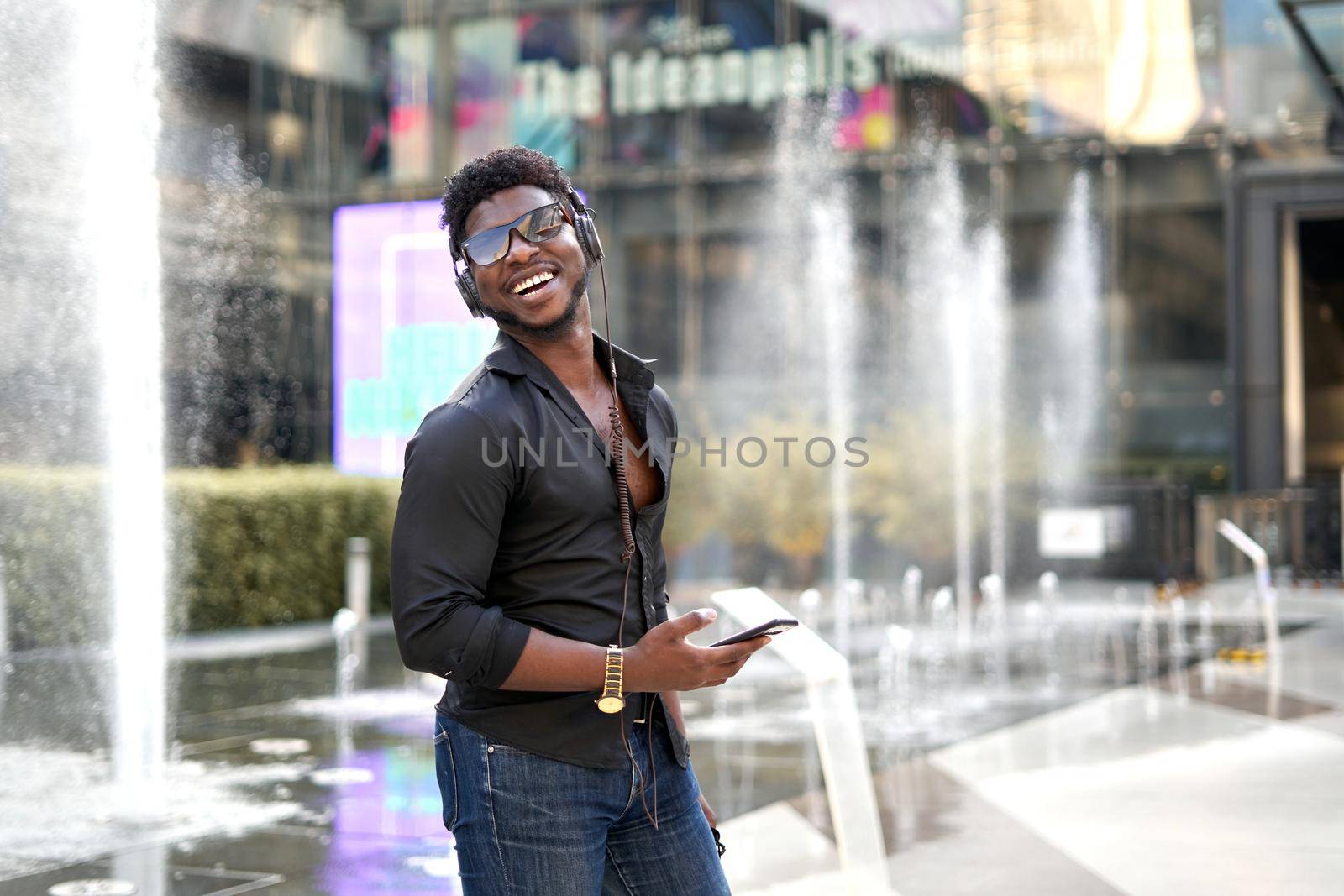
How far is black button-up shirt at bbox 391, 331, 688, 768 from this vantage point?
2295mm

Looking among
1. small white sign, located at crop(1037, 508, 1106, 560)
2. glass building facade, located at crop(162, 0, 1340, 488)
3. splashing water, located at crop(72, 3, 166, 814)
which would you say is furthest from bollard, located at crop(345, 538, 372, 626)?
small white sign, located at crop(1037, 508, 1106, 560)

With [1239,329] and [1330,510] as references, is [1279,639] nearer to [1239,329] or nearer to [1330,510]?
[1330,510]

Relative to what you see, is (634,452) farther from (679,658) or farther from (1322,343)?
(1322,343)

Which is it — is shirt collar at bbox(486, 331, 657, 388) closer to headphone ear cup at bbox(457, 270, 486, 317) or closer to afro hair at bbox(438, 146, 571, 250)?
headphone ear cup at bbox(457, 270, 486, 317)

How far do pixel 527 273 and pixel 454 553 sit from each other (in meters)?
0.50

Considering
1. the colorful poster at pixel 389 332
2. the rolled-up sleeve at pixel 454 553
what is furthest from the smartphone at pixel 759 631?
the colorful poster at pixel 389 332

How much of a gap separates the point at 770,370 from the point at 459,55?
21.8ft

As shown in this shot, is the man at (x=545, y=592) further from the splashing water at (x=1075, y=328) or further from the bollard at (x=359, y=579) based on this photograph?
the splashing water at (x=1075, y=328)

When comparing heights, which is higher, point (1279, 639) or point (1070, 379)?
point (1070, 379)

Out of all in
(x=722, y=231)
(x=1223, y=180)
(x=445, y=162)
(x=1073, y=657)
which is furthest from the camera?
(x=445, y=162)

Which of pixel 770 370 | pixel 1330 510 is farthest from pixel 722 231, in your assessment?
pixel 1330 510

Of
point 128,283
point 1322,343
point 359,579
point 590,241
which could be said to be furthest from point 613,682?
point 1322,343

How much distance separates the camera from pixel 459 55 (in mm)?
23328

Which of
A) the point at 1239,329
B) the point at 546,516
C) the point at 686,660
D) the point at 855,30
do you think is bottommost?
the point at 686,660
